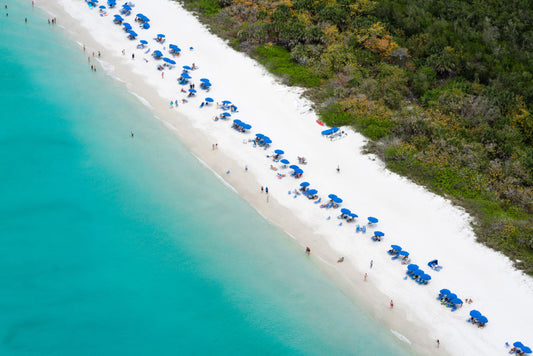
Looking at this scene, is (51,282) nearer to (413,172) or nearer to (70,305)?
(70,305)

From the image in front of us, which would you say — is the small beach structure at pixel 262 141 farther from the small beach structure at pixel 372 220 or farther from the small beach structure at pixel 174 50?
the small beach structure at pixel 174 50

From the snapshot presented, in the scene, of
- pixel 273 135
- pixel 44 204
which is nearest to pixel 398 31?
pixel 273 135

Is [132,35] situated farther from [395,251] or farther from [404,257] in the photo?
[404,257]

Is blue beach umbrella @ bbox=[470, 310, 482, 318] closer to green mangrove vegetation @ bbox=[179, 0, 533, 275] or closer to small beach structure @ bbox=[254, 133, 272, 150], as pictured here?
green mangrove vegetation @ bbox=[179, 0, 533, 275]

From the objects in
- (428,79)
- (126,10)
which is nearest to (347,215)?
(428,79)

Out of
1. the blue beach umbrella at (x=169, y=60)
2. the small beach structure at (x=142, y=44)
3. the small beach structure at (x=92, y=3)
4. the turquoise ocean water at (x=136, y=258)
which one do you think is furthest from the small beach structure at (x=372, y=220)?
the small beach structure at (x=92, y=3)

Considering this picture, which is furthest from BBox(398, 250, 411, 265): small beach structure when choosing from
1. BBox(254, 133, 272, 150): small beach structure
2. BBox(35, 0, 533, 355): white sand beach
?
BBox(254, 133, 272, 150): small beach structure
